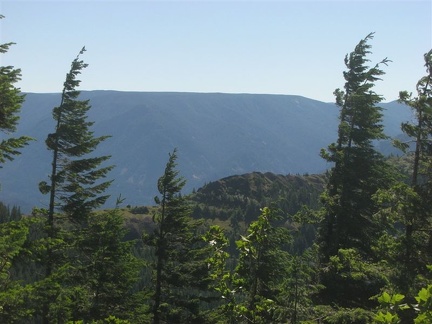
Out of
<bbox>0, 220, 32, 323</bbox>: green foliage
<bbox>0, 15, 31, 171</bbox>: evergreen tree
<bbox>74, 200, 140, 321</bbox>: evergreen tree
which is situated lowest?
<bbox>74, 200, 140, 321</bbox>: evergreen tree

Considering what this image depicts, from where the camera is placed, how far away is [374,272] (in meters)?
15.8

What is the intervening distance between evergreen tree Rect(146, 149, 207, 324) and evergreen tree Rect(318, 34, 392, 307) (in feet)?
25.4

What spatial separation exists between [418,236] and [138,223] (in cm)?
17655

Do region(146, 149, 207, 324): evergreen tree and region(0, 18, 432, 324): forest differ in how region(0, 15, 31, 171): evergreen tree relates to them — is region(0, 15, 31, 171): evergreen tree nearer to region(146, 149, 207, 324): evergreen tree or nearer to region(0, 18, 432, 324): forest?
region(0, 18, 432, 324): forest

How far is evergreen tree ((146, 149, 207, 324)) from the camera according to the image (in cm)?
2423

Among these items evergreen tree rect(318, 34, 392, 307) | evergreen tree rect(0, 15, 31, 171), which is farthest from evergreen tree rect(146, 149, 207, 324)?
evergreen tree rect(0, 15, 31, 171)

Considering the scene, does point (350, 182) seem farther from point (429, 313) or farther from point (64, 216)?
point (429, 313)

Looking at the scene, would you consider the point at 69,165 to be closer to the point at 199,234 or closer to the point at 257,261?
the point at 199,234

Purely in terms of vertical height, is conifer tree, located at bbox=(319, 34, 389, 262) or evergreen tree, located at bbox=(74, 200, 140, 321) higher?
conifer tree, located at bbox=(319, 34, 389, 262)

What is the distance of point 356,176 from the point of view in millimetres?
24172

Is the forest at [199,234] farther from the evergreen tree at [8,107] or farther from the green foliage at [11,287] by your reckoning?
the green foliage at [11,287]

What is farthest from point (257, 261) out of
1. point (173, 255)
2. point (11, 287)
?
point (173, 255)

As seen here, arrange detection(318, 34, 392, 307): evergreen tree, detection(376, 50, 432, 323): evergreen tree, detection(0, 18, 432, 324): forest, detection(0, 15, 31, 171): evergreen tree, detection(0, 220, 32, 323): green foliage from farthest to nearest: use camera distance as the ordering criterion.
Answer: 1. detection(318, 34, 392, 307): evergreen tree
2. detection(0, 18, 432, 324): forest
3. detection(376, 50, 432, 323): evergreen tree
4. detection(0, 15, 31, 171): evergreen tree
5. detection(0, 220, 32, 323): green foliage

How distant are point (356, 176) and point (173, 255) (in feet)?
39.1
